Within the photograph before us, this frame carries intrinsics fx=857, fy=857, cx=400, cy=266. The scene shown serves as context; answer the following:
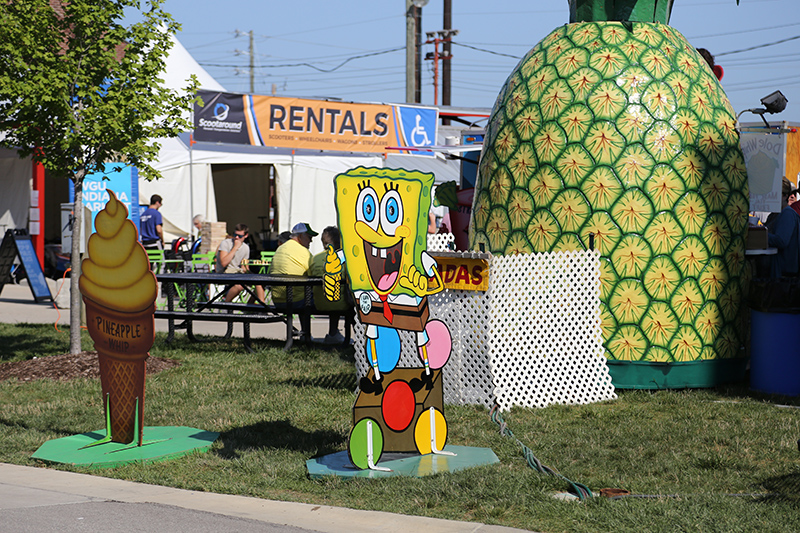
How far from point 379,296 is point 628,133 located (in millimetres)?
3706

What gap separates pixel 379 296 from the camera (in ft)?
19.6

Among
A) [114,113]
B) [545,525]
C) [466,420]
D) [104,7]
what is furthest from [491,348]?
[104,7]

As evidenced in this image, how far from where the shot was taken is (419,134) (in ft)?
76.0

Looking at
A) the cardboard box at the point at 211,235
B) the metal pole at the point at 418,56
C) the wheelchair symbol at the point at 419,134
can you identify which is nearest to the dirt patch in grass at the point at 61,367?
the cardboard box at the point at 211,235

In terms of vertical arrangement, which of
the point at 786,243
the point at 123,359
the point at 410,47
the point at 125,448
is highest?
the point at 410,47

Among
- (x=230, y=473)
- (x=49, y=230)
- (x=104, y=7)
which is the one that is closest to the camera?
(x=230, y=473)

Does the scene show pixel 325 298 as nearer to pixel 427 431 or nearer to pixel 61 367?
pixel 61 367

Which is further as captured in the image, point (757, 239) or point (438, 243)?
point (438, 243)

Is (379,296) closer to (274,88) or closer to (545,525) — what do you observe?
(545,525)

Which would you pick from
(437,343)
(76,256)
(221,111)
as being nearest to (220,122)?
(221,111)

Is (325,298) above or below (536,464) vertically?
above

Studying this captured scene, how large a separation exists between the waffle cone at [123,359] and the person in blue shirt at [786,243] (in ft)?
21.1

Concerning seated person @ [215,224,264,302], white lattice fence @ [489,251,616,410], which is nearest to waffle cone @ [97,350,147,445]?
white lattice fence @ [489,251,616,410]

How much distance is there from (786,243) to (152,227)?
1222 cm
